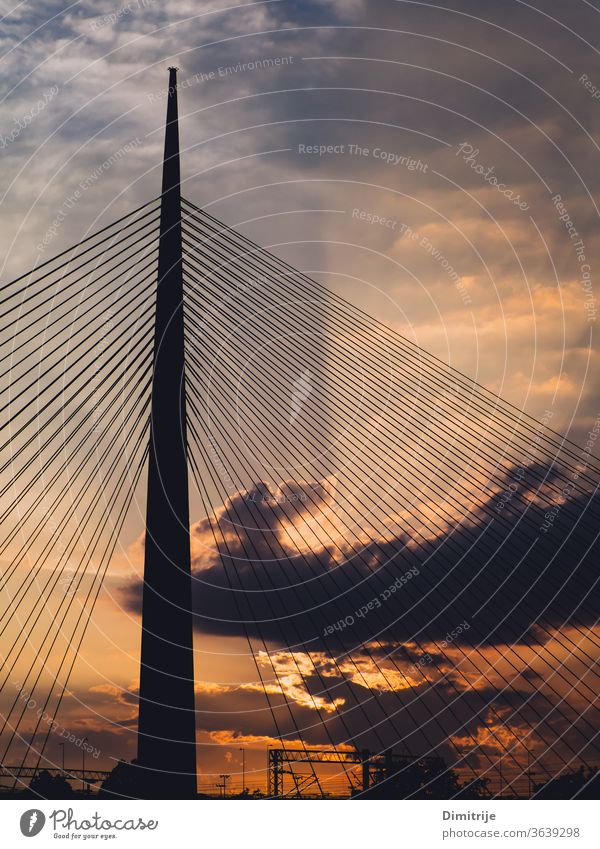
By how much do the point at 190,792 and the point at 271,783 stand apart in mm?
27182

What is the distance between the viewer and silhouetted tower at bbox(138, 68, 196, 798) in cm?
1844

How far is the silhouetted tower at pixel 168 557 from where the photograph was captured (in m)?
18.4

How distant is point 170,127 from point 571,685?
13.6 metres

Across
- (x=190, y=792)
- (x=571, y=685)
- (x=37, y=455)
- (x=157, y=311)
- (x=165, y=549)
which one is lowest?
(x=190, y=792)

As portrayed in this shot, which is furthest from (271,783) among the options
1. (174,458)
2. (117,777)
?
(174,458)

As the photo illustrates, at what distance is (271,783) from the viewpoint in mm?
44000

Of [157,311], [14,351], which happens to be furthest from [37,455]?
[157,311]

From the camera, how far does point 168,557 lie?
19.3m
